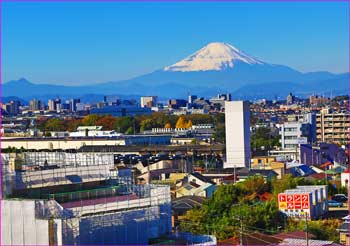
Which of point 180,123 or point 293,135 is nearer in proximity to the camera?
point 293,135

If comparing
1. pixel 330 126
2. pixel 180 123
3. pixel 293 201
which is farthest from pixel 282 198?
pixel 180 123

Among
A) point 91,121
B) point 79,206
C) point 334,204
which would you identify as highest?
point 91,121

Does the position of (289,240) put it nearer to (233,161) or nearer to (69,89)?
(233,161)

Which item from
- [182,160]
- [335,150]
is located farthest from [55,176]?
[335,150]

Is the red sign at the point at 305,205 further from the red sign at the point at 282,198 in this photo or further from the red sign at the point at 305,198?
the red sign at the point at 282,198

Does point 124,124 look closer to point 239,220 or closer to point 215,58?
point 239,220

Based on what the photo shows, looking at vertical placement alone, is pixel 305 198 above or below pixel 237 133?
below
